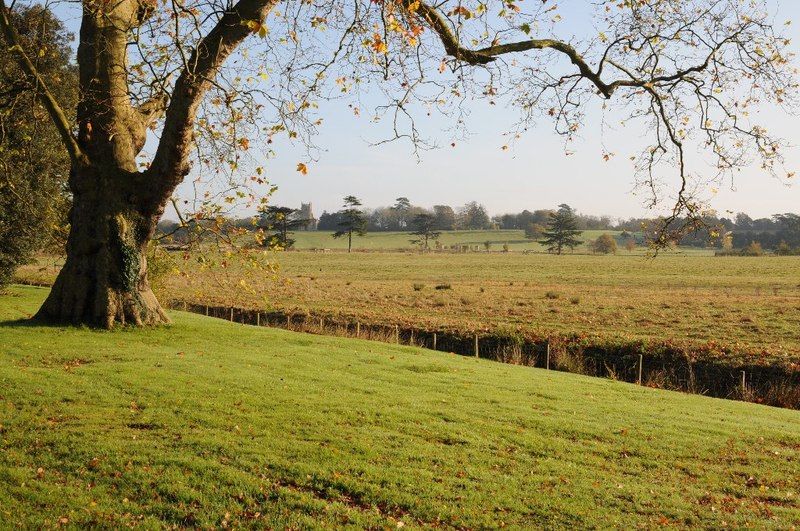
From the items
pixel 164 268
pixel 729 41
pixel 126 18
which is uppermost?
pixel 126 18

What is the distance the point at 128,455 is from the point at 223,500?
1.80m

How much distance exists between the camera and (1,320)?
19594 millimetres

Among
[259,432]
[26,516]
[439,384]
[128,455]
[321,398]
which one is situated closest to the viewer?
[26,516]

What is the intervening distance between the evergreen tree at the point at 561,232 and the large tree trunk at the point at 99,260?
109933 mm

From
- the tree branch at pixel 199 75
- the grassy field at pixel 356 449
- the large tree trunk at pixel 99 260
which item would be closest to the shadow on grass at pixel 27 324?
the large tree trunk at pixel 99 260

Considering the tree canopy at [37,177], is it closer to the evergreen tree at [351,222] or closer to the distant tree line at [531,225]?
the distant tree line at [531,225]

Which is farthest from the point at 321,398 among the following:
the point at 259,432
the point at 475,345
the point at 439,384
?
the point at 475,345

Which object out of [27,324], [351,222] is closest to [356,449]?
[27,324]

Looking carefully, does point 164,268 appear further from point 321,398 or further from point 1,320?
point 321,398

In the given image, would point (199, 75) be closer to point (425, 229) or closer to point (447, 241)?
point (425, 229)

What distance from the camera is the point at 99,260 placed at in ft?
60.2

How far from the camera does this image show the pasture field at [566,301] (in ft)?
93.7

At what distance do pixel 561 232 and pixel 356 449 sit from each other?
11902 centimetres

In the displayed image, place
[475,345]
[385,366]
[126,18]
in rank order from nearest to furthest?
[385,366] < [126,18] < [475,345]
